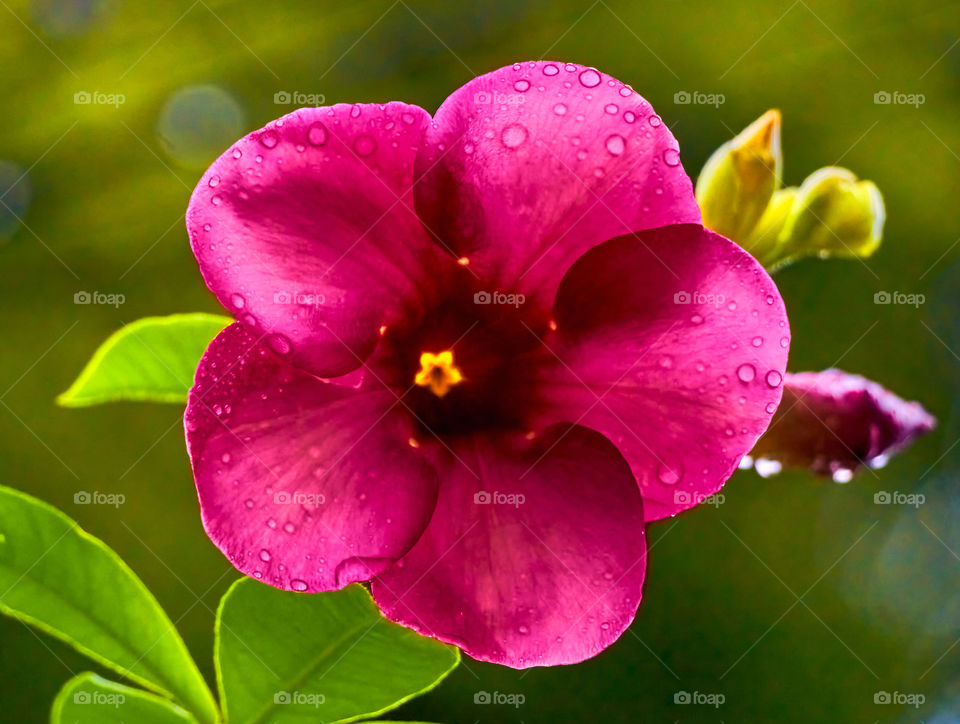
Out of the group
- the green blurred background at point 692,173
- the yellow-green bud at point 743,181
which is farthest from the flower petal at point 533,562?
the green blurred background at point 692,173

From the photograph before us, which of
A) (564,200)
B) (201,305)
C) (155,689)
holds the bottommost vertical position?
(201,305)

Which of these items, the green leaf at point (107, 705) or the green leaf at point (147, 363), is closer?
the green leaf at point (107, 705)

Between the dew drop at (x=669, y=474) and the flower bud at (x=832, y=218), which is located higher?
the flower bud at (x=832, y=218)

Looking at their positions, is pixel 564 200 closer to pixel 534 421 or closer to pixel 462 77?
pixel 534 421

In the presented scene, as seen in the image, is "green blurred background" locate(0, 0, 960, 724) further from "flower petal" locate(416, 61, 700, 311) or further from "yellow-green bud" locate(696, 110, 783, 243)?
"flower petal" locate(416, 61, 700, 311)

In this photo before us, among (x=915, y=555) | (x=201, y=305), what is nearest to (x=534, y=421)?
(x=201, y=305)

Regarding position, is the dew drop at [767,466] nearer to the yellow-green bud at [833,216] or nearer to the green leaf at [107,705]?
the yellow-green bud at [833,216]
